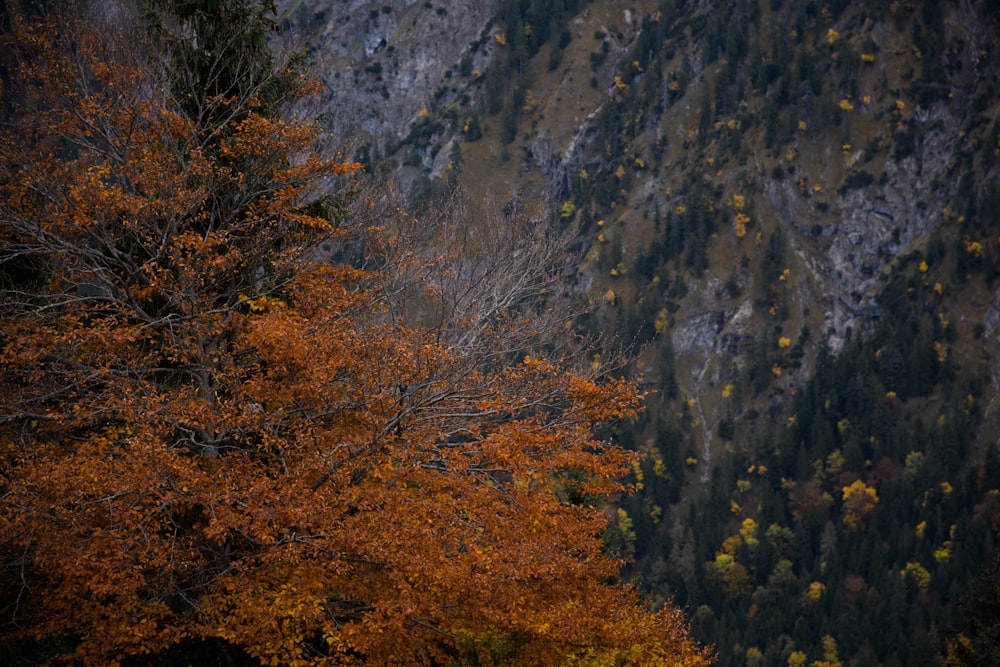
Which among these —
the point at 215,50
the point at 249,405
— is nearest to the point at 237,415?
the point at 249,405

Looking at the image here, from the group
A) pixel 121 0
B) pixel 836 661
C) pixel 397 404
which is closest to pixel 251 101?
pixel 121 0

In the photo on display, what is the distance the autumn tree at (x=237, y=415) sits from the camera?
13305 millimetres

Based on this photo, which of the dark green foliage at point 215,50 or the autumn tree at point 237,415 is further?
the dark green foliage at point 215,50

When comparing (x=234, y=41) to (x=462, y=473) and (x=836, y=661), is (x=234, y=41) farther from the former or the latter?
(x=836, y=661)

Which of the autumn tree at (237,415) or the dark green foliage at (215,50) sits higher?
the dark green foliage at (215,50)

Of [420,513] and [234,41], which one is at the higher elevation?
[234,41]

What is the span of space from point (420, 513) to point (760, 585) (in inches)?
6781

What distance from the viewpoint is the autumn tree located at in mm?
13305

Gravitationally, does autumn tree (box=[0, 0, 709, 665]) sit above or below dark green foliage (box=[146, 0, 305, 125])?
below

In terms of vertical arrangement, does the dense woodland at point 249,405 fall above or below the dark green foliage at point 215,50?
below

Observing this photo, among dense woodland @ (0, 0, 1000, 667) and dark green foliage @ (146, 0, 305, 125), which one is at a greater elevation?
dark green foliage @ (146, 0, 305, 125)

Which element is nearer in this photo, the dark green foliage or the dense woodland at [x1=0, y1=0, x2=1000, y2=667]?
the dense woodland at [x1=0, y1=0, x2=1000, y2=667]

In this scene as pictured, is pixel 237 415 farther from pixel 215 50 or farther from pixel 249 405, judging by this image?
pixel 215 50

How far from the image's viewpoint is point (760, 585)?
171250mm
